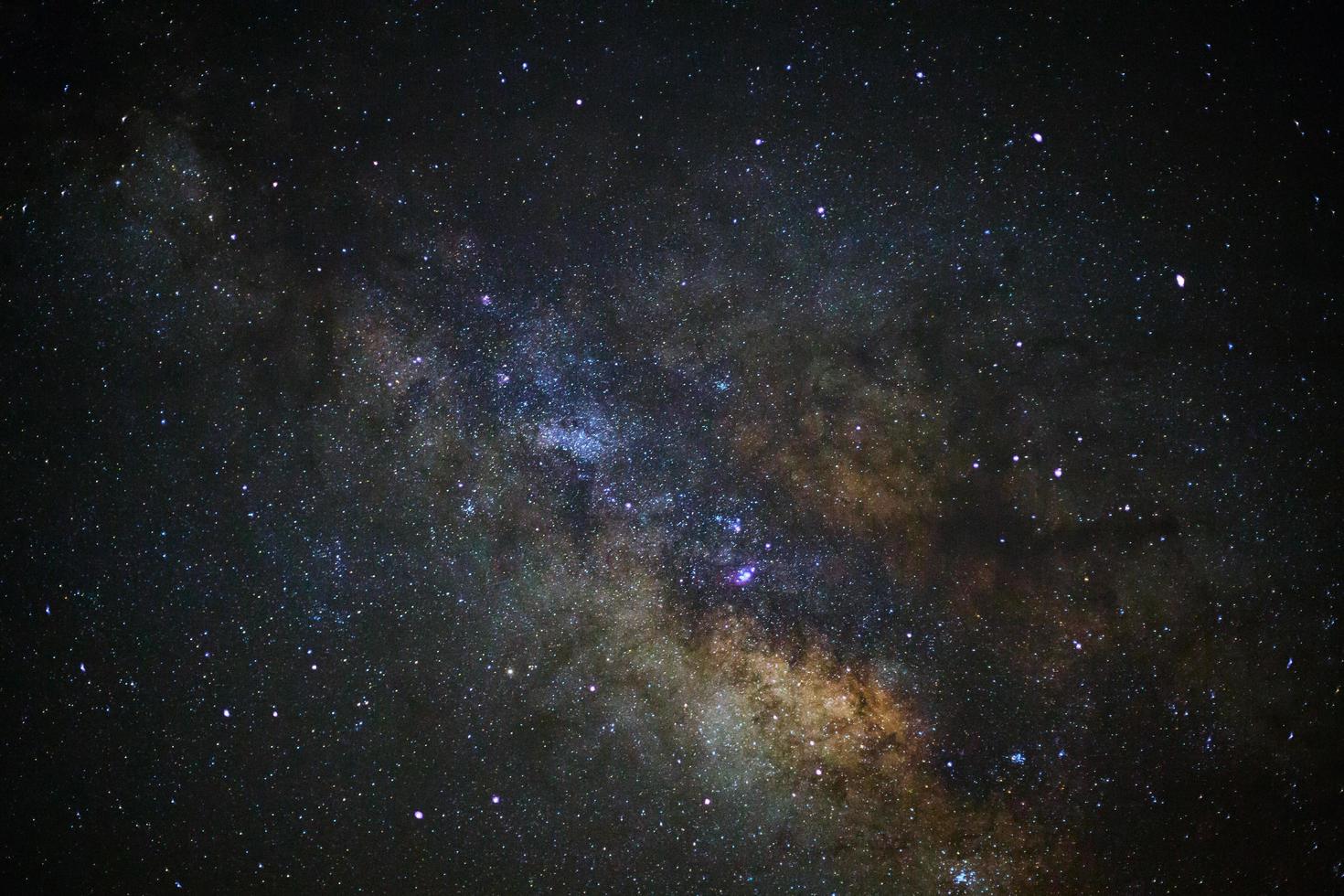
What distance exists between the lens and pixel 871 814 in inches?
79.4

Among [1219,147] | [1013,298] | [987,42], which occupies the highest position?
[987,42]

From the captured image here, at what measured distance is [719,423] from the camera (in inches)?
77.3

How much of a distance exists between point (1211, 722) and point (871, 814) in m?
1.36

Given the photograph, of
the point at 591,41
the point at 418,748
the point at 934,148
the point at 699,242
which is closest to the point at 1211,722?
the point at 934,148

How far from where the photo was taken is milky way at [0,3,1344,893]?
192 centimetres

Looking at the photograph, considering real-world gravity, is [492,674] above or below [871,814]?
above

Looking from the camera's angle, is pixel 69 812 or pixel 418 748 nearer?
pixel 418 748

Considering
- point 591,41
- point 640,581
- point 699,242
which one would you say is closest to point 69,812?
point 640,581

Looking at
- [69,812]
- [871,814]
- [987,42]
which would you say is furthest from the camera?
[69,812]

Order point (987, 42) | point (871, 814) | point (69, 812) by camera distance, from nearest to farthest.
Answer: point (987, 42)
point (871, 814)
point (69, 812)

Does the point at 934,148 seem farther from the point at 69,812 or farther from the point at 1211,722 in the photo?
the point at 69,812

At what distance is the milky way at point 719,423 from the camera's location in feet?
6.28

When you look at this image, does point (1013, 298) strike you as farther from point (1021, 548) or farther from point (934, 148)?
point (1021, 548)

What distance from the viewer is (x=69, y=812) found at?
226cm
